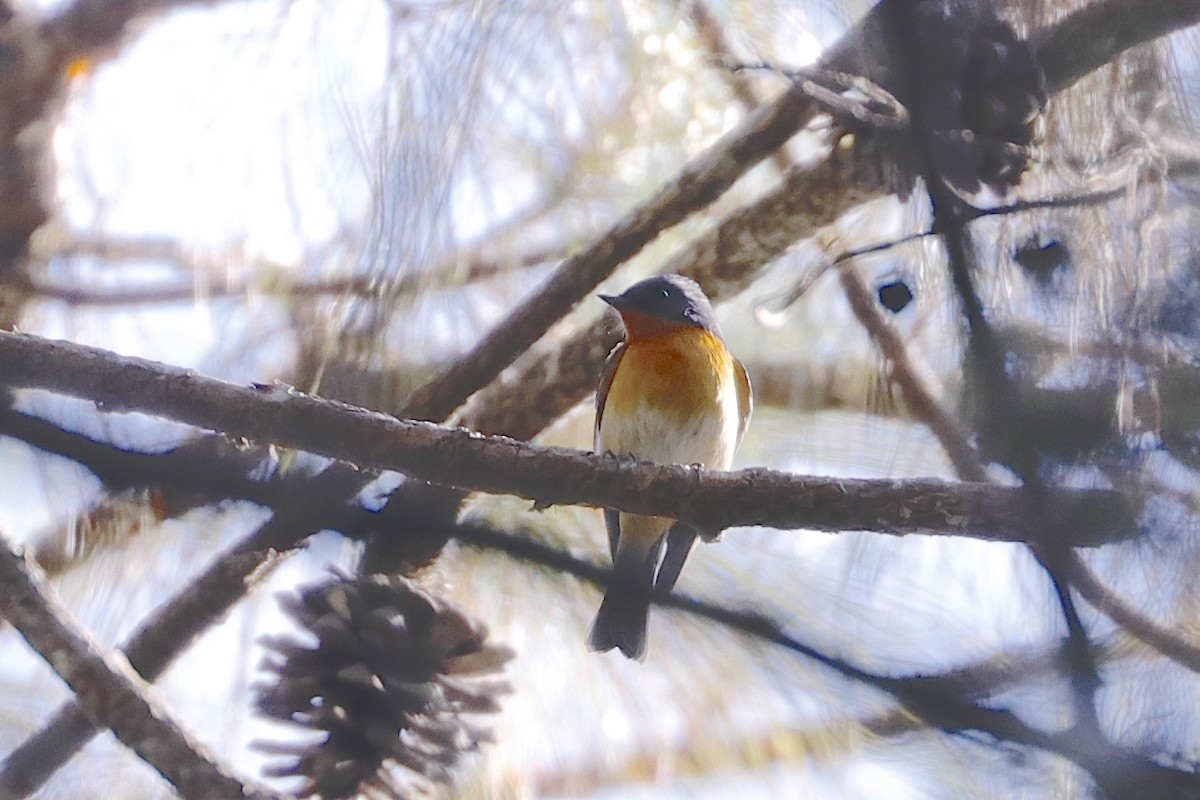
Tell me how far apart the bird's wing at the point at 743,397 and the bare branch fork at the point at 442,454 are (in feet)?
1.56

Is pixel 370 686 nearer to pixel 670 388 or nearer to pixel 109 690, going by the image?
pixel 109 690

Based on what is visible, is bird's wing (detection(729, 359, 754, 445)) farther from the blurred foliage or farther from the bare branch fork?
the bare branch fork

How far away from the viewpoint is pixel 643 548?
933 mm

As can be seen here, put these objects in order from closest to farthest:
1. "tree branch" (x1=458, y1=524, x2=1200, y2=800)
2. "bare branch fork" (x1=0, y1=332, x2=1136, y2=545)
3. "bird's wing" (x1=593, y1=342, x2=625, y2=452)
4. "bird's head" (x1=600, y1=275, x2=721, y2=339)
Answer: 1. "tree branch" (x1=458, y1=524, x2=1200, y2=800)
2. "bare branch fork" (x1=0, y1=332, x2=1136, y2=545)
3. "bird's head" (x1=600, y1=275, x2=721, y2=339)
4. "bird's wing" (x1=593, y1=342, x2=625, y2=452)

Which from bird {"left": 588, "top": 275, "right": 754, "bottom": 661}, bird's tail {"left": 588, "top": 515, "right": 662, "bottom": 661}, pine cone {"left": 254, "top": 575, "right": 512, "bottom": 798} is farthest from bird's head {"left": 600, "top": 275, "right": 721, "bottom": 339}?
pine cone {"left": 254, "top": 575, "right": 512, "bottom": 798}

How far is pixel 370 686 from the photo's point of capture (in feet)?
2.29

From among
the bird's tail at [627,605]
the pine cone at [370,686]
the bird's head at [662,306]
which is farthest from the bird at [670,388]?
the pine cone at [370,686]

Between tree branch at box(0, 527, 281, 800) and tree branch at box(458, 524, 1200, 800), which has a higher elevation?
tree branch at box(458, 524, 1200, 800)

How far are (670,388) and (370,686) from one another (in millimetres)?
798

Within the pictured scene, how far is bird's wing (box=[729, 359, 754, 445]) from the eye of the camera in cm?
128

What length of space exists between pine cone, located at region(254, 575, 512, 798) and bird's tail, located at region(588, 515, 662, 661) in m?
0.10

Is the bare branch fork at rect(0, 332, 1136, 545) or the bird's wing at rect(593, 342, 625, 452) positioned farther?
the bird's wing at rect(593, 342, 625, 452)

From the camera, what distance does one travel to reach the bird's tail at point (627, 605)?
62cm

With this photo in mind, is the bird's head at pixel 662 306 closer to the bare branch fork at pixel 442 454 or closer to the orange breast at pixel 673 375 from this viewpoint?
the orange breast at pixel 673 375
